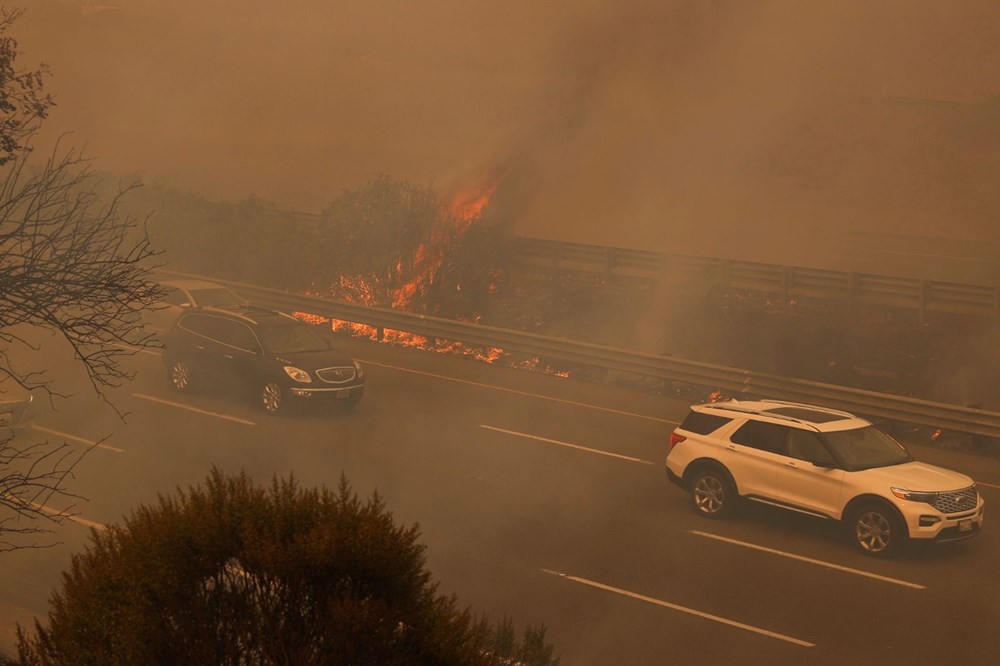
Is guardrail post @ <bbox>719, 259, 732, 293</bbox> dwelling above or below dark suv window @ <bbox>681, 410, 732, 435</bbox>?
above

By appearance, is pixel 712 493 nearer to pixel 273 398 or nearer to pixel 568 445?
pixel 568 445

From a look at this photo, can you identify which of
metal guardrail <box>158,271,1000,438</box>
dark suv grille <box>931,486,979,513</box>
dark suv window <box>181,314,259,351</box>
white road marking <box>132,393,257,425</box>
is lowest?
white road marking <box>132,393,257,425</box>

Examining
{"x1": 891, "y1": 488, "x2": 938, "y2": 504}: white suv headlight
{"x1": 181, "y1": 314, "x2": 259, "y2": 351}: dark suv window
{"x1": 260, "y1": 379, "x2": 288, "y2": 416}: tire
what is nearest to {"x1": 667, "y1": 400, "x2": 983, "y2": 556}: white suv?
{"x1": 891, "y1": 488, "x2": 938, "y2": 504}: white suv headlight

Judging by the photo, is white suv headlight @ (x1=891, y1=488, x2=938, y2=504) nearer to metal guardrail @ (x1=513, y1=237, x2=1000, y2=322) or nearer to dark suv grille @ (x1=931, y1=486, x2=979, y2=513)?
dark suv grille @ (x1=931, y1=486, x2=979, y2=513)

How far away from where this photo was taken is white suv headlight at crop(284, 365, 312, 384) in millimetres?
18547

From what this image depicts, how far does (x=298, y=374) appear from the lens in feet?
61.1

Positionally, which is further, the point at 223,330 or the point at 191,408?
the point at 223,330

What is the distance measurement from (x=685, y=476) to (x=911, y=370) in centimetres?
1079

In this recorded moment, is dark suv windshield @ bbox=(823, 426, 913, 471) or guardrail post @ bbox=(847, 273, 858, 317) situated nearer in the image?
dark suv windshield @ bbox=(823, 426, 913, 471)

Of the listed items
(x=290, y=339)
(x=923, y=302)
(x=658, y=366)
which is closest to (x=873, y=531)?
(x=658, y=366)

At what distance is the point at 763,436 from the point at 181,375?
442 inches

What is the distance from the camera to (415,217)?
29.0 m

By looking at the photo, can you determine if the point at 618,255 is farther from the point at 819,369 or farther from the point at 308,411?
the point at 308,411

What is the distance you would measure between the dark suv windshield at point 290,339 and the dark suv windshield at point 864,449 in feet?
31.4
